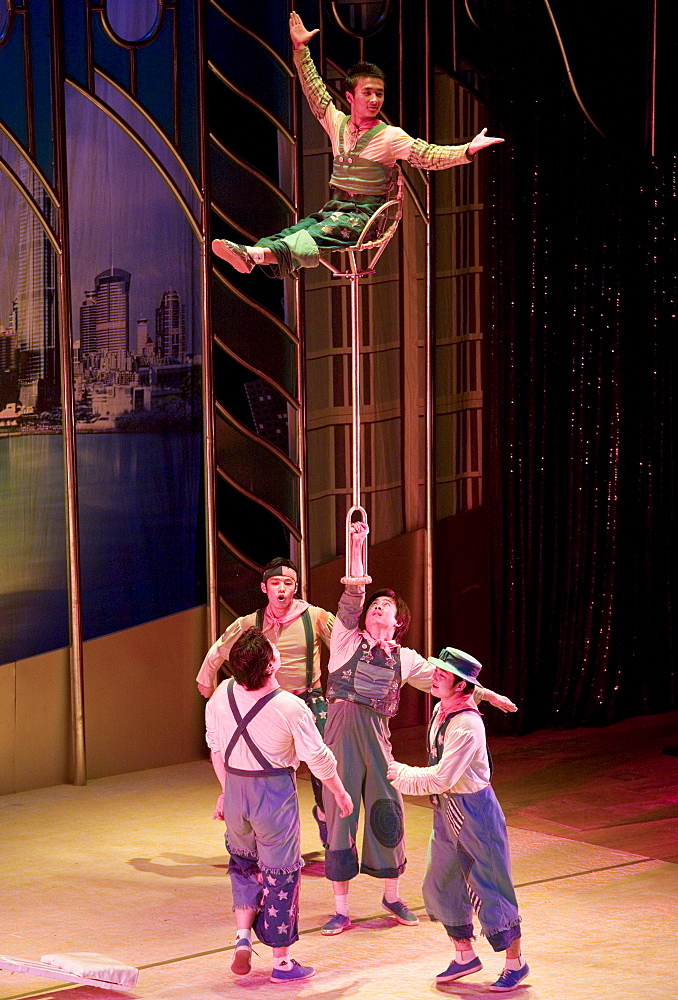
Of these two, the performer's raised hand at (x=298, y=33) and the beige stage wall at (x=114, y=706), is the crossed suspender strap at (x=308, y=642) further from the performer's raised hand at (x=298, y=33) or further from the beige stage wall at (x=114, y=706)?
the performer's raised hand at (x=298, y=33)

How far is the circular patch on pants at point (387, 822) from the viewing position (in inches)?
199

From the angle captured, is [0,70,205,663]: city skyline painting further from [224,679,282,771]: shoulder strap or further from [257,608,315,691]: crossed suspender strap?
[224,679,282,771]: shoulder strap

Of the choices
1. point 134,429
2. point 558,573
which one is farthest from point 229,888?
point 558,573

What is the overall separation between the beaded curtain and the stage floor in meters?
0.67

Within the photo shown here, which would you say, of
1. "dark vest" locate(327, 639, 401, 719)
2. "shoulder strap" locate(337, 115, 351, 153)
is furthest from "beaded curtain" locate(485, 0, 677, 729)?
"shoulder strap" locate(337, 115, 351, 153)

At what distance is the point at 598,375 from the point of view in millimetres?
7969

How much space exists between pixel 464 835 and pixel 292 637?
1.55m

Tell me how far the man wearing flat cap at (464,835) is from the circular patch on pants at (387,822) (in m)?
0.61

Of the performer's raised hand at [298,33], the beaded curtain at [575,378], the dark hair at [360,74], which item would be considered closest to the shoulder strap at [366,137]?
the dark hair at [360,74]

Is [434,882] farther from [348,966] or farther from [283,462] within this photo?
[283,462]

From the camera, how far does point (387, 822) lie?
16.7ft

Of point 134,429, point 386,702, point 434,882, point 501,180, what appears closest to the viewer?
point 434,882

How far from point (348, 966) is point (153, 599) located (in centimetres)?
294

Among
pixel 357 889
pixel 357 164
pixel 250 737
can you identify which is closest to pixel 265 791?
pixel 250 737
